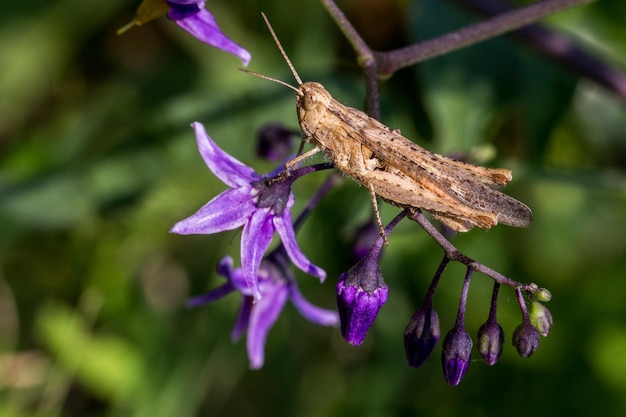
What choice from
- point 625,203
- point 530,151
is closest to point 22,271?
point 530,151

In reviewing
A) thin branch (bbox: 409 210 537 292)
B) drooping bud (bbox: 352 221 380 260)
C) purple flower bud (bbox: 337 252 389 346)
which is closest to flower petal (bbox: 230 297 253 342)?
drooping bud (bbox: 352 221 380 260)

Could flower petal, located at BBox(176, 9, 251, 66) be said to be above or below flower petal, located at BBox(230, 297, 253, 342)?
above

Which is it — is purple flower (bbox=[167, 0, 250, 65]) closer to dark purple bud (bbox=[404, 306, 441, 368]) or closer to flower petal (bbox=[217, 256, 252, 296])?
flower petal (bbox=[217, 256, 252, 296])

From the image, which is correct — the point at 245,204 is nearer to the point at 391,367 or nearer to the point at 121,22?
the point at 391,367

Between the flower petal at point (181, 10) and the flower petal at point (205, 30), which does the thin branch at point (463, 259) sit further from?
the flower petal at point (181, 10)

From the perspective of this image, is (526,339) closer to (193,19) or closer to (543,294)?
(543,294)

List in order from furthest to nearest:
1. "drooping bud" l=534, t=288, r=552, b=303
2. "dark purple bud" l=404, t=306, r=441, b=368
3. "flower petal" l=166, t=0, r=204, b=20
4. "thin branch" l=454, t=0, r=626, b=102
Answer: "thin branch" l=454, t=0, r=626, b=102 → "flower petal" l=166, t=0, r=204, b=20 → "dark purple bud" l=404, t=306, r=441, b=368 → "drooping bud" l=534, t=288, r=552, b=303

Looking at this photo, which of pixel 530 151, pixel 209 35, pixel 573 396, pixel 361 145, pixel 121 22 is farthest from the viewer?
pixel 121 22
